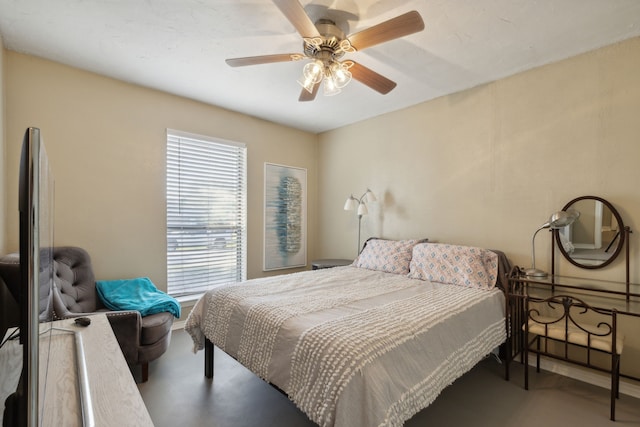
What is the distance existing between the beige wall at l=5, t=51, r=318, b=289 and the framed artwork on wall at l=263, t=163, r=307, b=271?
103cm

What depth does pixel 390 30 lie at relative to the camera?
163cm

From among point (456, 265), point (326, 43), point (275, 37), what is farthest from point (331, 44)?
point (456, 265)

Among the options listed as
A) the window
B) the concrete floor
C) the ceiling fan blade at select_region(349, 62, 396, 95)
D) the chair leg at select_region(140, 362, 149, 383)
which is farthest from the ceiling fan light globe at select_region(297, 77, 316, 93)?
the chair leg at select_region(140, 362, 149, 383)

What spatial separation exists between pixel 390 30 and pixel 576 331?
239cm

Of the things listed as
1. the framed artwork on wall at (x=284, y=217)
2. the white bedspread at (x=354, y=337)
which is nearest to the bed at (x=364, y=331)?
the white bedspread at (x=354, y=337)

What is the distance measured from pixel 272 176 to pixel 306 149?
0.80 metres

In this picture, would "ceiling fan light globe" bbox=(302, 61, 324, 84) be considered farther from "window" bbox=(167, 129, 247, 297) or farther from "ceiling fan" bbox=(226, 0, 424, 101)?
"window" bbox=(167, 129, 247, 297)

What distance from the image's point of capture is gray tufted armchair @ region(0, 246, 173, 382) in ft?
6.98

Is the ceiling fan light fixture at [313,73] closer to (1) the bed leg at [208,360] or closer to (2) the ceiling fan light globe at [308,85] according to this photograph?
(2) the ceiling fan light globe at [308,85]

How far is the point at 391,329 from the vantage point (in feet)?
5.00

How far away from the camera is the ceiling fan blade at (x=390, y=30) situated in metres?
1.52

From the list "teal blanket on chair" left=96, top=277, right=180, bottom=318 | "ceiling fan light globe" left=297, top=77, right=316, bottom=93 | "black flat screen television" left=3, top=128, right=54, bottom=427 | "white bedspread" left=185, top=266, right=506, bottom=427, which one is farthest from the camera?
"teal blanket on chair" left=96, top=277, right=180, bottom=318

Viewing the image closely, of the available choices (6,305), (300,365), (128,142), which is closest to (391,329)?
(300,365)

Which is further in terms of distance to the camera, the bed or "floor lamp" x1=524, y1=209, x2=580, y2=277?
"floor lamp" x1=524, y1=209, x2=580, y2=277
